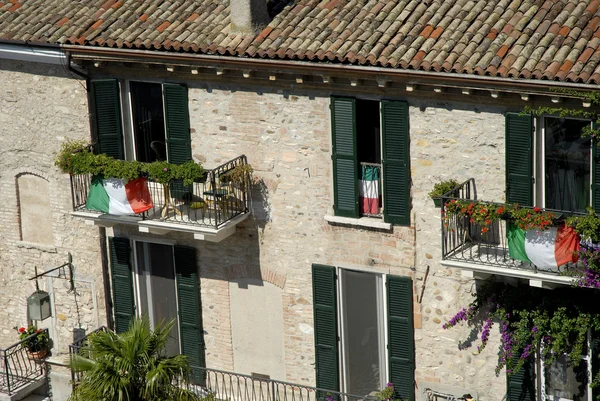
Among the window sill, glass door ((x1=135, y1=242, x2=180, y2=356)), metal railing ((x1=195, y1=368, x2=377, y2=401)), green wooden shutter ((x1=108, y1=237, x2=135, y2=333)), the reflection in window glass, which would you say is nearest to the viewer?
the reflection in window glass

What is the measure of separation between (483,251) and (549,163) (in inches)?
63.2

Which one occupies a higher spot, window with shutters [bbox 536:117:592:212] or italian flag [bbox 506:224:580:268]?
window with shutters [bbox 536:117:592:212]

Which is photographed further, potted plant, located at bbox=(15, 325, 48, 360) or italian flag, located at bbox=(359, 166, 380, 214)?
potted plant, located at bbox=(15, 325, 48, 360)

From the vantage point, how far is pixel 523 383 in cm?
2008

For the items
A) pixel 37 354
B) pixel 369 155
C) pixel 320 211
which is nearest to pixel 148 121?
pixel 320 211

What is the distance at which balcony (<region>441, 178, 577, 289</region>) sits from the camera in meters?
18.7

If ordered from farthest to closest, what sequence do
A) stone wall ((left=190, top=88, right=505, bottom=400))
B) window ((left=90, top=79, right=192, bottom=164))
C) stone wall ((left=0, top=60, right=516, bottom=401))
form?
window ((left=90, top=79, right=192, bottom=164))
stone wall ((left=0, top=60, right=516, bottom=401))
stone wall ((left=190, top=88, right=505, bottom=400))

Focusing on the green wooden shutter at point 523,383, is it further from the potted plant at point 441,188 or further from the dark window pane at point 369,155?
the dark window pane at point 369,155

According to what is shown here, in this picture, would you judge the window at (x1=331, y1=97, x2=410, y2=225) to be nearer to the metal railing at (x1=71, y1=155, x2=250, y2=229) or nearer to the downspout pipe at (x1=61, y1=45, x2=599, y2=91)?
the downspout pipe at (x1=61, y1=45, x2=599, y2=91)

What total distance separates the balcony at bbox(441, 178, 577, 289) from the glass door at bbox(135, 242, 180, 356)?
5.41 m

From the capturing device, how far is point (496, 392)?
20453mm

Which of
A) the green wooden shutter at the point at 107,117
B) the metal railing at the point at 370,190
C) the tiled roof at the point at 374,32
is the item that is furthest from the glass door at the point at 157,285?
the metal railing at the point at 370,190

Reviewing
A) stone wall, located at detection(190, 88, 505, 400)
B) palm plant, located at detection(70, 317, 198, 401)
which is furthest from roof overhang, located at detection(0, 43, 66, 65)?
palm plant, located at detection(70, 317, 198, 401)

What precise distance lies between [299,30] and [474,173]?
352cm
